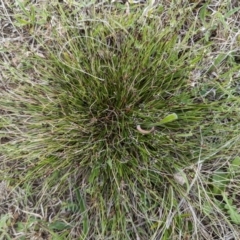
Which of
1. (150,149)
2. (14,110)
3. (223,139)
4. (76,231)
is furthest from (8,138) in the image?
(223,139)

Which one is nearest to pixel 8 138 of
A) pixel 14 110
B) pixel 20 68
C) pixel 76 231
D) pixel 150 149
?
pixel 14 110

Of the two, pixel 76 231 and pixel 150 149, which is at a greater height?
pixel 150 149

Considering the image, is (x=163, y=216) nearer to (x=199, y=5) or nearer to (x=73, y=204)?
(x=73, y=204)

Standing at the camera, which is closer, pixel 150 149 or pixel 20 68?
pixel 150 149

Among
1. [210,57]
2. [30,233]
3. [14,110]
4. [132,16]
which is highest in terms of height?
[132,16]

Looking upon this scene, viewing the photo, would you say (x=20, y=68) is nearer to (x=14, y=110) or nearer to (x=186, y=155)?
(x=14, y=110)

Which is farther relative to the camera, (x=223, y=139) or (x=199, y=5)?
(x=199, y=5)
